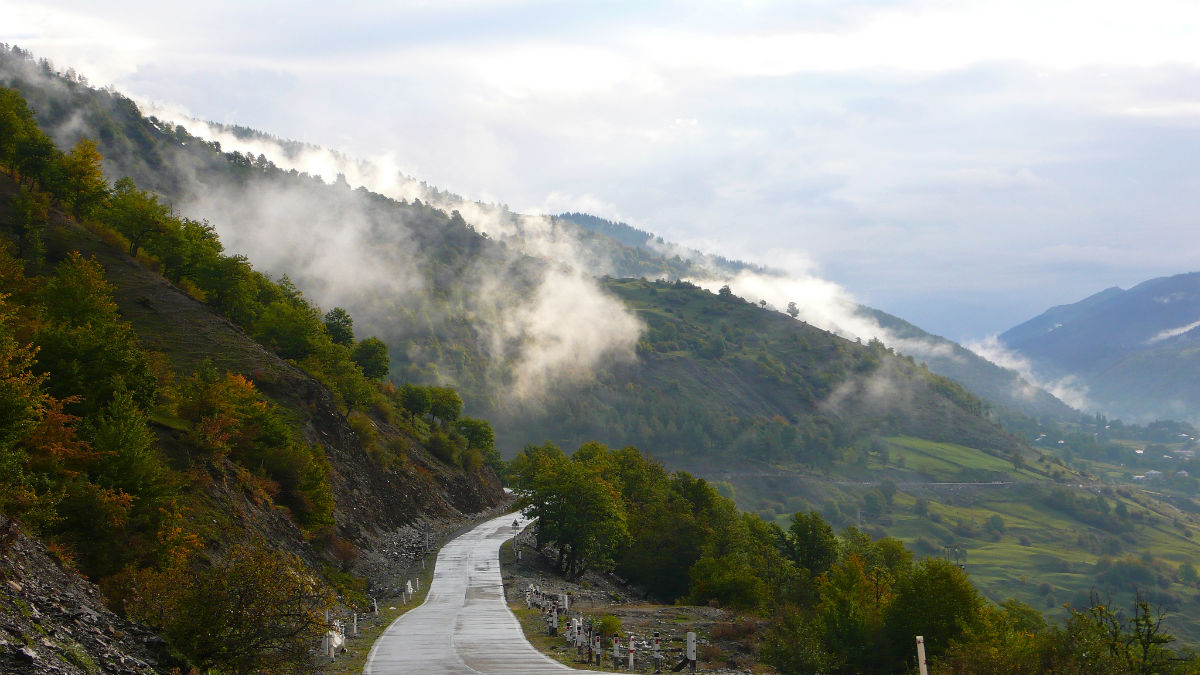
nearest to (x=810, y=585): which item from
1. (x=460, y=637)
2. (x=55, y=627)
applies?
Answer: (x=460, y=637)

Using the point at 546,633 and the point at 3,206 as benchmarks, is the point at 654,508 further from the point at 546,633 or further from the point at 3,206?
the point at 3,206

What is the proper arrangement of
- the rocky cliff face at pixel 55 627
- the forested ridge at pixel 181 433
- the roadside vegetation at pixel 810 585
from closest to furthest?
the rocky cliff face at pixel 55 627 < the forested ridge at pixel 181 433 < the roadside vegetation at pixel 810 585

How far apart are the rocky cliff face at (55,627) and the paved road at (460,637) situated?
846cm

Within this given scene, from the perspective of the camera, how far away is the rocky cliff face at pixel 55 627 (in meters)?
20.1

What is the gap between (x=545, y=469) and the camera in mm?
89812

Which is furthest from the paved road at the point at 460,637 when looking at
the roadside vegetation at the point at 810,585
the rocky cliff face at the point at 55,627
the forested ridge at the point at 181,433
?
the roadside vegetation at the point at 810,585

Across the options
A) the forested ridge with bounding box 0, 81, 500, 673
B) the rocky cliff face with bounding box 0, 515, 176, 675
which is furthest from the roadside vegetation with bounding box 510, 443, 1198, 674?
the rocky cliff face with bounding box 0, 515, 176, 675

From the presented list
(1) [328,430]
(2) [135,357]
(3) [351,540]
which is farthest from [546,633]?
(1) [328,430]

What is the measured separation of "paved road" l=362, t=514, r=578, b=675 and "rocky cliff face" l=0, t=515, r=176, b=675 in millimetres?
8463

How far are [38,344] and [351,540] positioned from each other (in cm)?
3810

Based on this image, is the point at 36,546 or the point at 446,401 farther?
the point at 446,401

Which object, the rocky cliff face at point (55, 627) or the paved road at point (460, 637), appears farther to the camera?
the paved road at point (460, 637)

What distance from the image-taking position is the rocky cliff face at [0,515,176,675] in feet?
66.0

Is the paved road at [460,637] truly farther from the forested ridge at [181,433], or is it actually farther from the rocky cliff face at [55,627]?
the rocky cliff face at [55,627]
